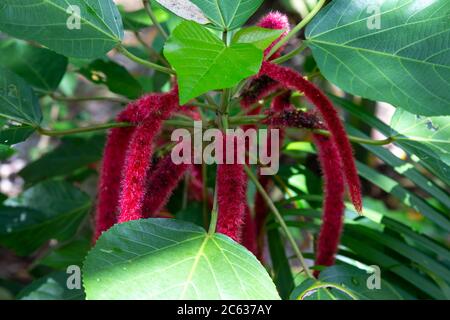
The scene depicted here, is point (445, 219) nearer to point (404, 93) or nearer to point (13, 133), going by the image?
point (404, 93)

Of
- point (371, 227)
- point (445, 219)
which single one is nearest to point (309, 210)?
point (371, 227)

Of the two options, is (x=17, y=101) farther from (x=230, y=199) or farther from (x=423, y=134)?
(x=423, y=134)

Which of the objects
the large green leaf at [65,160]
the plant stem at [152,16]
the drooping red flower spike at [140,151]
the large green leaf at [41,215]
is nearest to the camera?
the drooping red flower spike at [140,151]

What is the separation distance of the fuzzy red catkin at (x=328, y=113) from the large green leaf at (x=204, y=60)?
129mm

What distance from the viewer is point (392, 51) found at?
32.8 inches

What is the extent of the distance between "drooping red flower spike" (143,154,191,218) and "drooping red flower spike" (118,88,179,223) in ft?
0.37

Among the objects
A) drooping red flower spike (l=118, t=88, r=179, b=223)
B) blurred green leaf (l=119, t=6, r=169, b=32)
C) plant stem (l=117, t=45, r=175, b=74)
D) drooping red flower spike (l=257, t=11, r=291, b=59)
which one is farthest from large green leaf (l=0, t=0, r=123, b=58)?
blurred green leaf (l=119, t=6, r=169, b=32)

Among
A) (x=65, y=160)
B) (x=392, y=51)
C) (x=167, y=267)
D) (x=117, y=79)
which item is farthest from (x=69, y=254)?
(x=392, y=51)

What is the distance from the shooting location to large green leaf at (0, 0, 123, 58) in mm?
847

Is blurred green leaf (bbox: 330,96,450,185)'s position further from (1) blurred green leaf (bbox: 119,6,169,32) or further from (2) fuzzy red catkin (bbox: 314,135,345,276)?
(1) blurred green leaf (bbox: 119,6,169,32)

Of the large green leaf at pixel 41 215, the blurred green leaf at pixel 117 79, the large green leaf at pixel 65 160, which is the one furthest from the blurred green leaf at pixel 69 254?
the blurred green leaf at pixel 117 79

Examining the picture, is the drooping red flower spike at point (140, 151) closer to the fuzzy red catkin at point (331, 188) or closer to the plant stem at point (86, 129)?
the plant stem at point (86, 129)

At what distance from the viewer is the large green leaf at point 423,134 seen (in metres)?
0.94

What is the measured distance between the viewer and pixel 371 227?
3.90ft
